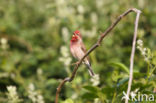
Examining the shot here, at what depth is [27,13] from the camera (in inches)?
A: 267

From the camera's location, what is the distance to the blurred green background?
178 inches

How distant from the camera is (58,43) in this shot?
18.7ft

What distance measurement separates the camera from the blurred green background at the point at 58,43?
452cm

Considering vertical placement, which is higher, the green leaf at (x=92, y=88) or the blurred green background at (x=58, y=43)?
the blurred green background at (x=58, y=43)

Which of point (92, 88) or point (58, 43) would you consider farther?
point (58, 43)

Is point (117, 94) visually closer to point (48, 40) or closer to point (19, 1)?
point (48, 40)

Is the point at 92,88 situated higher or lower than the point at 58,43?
lower

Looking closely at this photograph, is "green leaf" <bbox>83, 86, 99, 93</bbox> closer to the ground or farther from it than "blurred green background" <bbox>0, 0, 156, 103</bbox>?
closer to the ground

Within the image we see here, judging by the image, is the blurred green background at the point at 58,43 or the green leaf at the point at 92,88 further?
the blurred green background at the point at 58,43

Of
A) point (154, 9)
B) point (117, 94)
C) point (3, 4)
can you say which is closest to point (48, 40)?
point (3, 4)

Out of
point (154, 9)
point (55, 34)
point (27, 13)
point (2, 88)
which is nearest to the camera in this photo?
point (2, 88)

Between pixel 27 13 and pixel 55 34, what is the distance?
126 cm

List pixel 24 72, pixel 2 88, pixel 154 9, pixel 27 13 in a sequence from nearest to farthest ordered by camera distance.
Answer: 1. pixel 2 88
2. pixel 24 72
3. pixel 154 9
4. pixel 27 13

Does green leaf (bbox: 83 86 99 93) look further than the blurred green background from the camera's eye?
No
